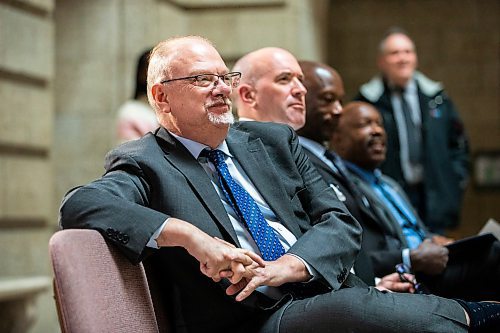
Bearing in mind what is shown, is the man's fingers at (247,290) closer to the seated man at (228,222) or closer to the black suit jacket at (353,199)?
the seated man at (228,222)

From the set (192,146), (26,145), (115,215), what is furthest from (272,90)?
(26,145)

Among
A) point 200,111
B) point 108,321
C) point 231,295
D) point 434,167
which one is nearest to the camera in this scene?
point 108,321

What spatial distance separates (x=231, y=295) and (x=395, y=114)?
359cm

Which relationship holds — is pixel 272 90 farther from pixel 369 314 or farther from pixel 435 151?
pixel 435 151

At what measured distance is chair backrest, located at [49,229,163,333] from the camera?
2.51m

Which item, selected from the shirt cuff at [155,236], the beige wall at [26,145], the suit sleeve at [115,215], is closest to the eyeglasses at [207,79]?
the suit sleeve at [115,215]

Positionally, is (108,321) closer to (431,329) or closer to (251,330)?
(251,330)

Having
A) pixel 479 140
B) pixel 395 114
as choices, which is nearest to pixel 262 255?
pixel 395 114

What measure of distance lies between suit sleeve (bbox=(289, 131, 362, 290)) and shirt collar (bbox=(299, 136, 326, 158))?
0.79 meters

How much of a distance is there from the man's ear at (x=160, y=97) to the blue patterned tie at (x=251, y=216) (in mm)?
260

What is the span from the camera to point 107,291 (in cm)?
258

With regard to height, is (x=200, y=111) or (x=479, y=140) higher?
(x=200, y=111)

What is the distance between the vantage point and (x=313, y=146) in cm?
421

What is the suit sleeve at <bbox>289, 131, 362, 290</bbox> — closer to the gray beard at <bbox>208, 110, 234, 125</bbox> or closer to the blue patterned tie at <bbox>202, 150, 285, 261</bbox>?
the blue patterned tie at <bbox>202, 150, 285, 261</bbox>
